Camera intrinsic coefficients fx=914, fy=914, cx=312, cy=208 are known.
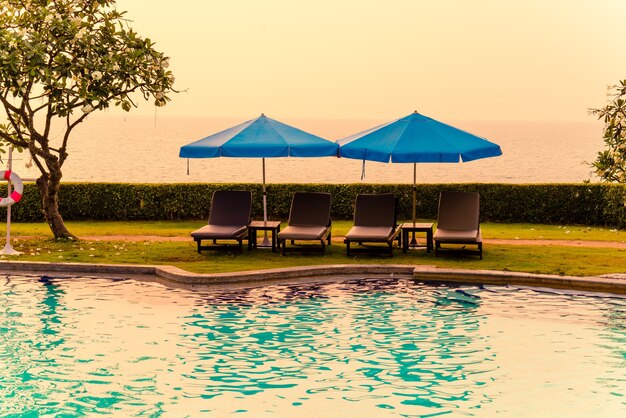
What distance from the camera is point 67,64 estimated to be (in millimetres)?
18922

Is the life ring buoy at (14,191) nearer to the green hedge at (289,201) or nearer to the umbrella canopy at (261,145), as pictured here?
the umbrella canopy at (261,145)

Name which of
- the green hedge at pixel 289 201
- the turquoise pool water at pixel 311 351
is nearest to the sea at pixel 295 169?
the green hedge at pixel 289 201

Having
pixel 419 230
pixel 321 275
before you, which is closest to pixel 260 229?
pixel 321 275

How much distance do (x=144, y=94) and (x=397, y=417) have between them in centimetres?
1247

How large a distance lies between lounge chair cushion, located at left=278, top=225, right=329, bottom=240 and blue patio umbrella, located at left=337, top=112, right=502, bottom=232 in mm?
1575

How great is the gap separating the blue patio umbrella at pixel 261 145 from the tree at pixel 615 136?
7.12 meters

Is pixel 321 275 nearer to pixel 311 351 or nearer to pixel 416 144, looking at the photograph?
pixel 416 144

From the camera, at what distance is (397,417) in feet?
29.9

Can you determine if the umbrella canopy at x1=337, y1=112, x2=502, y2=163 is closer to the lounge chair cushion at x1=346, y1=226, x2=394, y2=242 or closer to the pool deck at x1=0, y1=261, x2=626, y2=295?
the lounge chair cushion at x1=346, y1=226, x2=394, y2=242

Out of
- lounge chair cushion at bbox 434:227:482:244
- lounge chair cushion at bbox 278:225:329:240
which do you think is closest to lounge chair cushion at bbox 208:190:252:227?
lounge chair cushion at bbox 278:225:329:240

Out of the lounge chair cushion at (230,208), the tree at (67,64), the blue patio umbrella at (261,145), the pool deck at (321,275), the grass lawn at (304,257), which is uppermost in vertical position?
the tree at (67,64)

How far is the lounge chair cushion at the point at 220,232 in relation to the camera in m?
17.8

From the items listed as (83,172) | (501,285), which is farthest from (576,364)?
(83,172)

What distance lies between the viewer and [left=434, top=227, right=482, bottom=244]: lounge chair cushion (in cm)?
1712
